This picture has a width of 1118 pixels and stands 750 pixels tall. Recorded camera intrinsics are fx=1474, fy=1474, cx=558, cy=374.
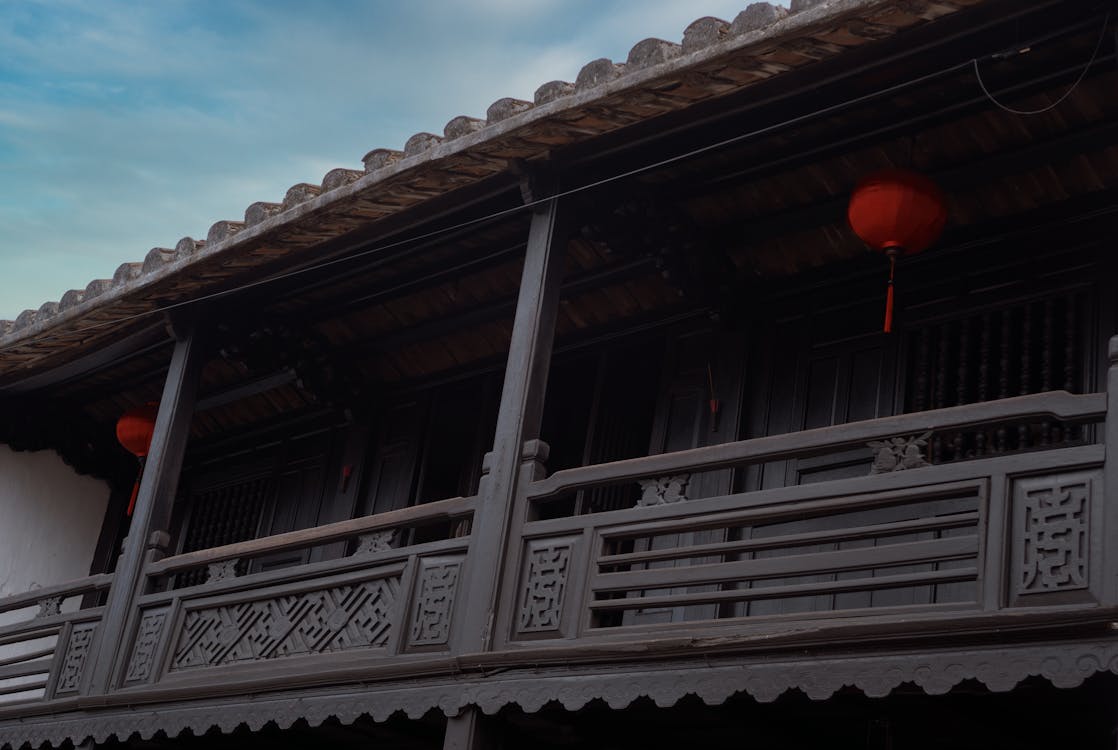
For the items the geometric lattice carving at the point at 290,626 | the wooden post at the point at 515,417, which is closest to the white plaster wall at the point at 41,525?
the geometric lattice carving at the point at 290,626

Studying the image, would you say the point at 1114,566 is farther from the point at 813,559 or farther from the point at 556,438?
the point at 556,438

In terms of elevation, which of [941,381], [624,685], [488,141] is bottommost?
[624,685]

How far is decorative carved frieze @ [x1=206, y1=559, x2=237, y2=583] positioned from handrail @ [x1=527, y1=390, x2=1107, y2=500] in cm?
242

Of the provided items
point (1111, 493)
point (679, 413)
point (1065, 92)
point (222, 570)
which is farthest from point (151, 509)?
point (1111, 493)

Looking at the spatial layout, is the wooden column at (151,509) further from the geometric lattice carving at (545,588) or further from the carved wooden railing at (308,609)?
the geometric lattice carving at (545,588)

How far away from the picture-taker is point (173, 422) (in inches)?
388

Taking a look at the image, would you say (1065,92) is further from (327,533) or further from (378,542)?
(327,533)

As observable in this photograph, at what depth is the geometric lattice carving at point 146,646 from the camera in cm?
895

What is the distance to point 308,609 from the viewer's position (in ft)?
26.8

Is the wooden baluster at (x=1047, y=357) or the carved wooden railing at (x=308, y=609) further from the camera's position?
the carved wooden railing at (x=308, y=609)

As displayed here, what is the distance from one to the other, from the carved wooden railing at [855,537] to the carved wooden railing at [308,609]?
0.58 metres

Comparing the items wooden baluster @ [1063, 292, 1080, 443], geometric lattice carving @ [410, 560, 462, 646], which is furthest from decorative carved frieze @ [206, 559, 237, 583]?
wooden baluster @ [1063, 292, 1080, 443]

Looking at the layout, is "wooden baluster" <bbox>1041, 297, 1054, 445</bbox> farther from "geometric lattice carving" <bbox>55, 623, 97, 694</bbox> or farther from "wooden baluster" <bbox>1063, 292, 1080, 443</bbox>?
"geometric lattice carving" <bbox>55, 623, 97, 694</bbox>

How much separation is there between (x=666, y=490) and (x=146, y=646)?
12.7 feet
